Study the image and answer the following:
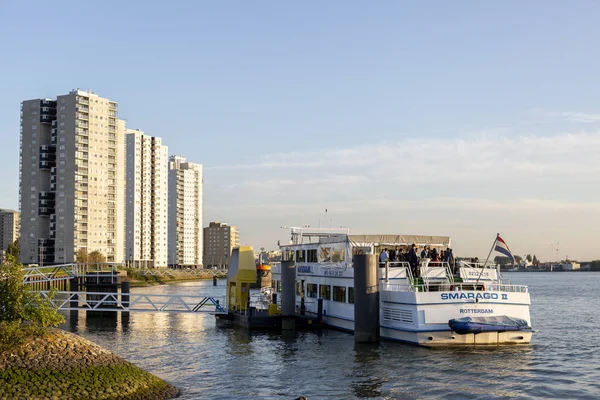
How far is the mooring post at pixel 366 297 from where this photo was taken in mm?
37094

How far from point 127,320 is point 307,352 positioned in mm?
23750

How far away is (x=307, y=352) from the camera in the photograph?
36.9 metres

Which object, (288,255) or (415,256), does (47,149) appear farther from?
(415,256)

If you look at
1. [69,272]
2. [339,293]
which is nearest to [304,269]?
[339,293]

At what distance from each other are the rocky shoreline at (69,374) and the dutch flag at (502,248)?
1745 cm

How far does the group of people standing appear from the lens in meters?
→ 39.5

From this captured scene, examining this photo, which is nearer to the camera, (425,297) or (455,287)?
(425,297)

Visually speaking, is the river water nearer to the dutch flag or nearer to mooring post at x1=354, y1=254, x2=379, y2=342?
mooring post at x1=354, y1=254, x2=379, y2=342

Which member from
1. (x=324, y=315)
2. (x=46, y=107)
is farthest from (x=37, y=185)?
(x=324, y=315)

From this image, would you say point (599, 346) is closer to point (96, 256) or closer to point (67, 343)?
point (67, 343)

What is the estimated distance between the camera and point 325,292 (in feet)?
153

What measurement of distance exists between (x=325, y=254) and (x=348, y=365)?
50.4ft

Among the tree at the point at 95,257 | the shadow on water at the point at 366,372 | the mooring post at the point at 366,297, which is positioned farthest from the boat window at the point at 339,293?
the tree at the point at 95,257

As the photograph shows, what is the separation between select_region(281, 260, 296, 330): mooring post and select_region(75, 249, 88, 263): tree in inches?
5009
